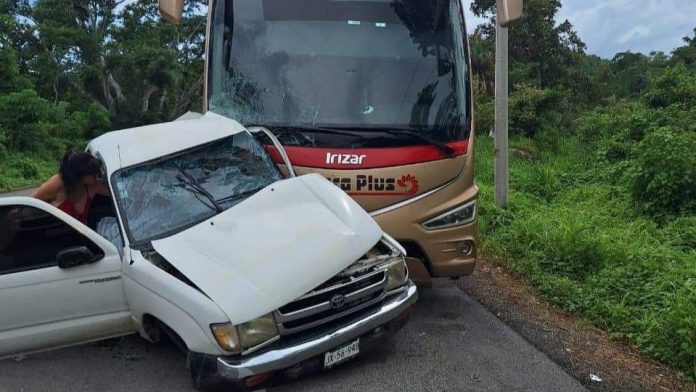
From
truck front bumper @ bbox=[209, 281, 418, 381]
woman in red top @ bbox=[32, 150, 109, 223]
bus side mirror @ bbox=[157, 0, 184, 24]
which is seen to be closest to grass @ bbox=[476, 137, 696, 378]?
truck front bumper @ bbox=[209, 281, 418, 381]

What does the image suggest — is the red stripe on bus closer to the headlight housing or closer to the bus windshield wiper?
the bus windshield wiper

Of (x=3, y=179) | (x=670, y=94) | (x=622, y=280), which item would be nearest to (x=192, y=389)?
(x=622, y=280)

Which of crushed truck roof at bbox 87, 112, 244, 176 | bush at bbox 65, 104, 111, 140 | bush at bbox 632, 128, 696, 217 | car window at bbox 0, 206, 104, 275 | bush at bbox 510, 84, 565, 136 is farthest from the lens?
bush at bbox 65, 104, 111, 140

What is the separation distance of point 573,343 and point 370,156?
2146mm

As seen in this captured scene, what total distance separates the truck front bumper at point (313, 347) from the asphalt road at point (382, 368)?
381 mm

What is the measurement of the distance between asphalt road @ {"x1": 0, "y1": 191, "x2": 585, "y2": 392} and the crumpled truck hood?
81cm

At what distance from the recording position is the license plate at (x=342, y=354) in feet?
12.2

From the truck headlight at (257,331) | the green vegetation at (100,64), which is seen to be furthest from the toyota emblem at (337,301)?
the green vegetation at (100,64)

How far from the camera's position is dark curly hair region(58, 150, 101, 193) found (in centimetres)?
477

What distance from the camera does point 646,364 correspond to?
4.53m

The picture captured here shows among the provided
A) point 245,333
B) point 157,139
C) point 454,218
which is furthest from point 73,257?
point 454,218

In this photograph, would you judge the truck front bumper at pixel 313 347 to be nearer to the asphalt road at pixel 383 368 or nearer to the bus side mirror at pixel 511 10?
the asphalt road at pixel 383 368

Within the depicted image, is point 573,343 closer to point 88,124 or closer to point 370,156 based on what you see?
point 370,156

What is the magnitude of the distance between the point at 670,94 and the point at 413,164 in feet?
36.5
